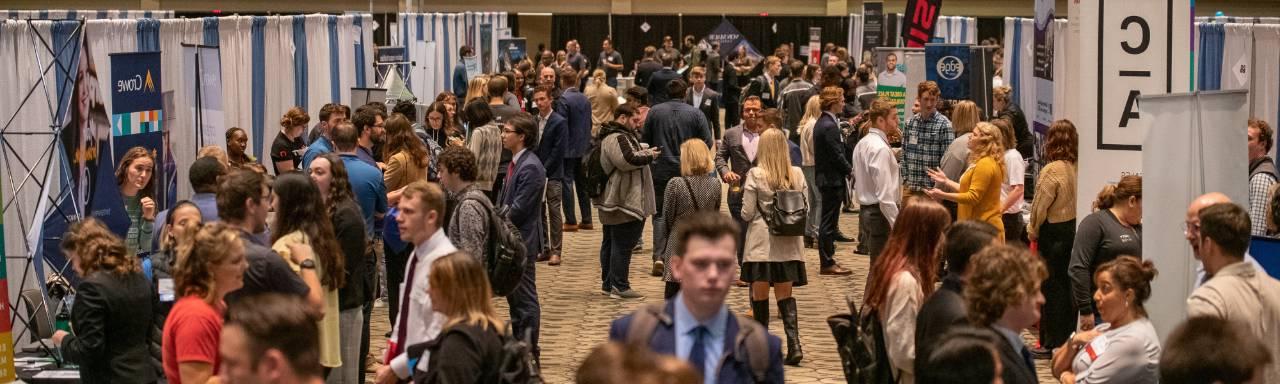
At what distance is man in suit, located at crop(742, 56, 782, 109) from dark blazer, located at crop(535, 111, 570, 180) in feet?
24.9

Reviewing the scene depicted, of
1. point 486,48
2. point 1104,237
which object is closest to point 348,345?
point 1104,237

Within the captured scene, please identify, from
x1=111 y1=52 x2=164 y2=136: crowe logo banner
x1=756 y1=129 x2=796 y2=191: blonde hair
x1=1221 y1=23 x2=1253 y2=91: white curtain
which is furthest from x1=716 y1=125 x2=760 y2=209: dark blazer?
x1=111 y1=52 x2=164 y2=136: crowe logo banner

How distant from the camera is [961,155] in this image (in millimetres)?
8945

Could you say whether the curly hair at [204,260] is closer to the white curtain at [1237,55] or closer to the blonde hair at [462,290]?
the blonde hair at [462,290]

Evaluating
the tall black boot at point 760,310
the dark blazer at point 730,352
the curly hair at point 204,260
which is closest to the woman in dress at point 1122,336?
the dark blazer at point 730,352

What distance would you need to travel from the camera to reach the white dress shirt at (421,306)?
15.7ft

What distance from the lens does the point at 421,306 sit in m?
4.93

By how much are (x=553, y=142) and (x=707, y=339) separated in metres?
7.54

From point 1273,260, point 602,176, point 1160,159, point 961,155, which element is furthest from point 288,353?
point 602,176

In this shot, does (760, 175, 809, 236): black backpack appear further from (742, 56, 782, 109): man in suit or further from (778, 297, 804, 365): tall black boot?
(742, 56, 782, 109): man in suit

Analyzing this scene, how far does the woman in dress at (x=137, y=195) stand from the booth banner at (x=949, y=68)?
5.67 metres

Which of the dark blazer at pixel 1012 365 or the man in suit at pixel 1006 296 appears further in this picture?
the man in suit at pixel 1006 296

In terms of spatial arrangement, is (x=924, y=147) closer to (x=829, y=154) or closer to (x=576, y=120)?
(x=829, y=154)

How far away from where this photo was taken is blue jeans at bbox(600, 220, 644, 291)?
31.7 ft
